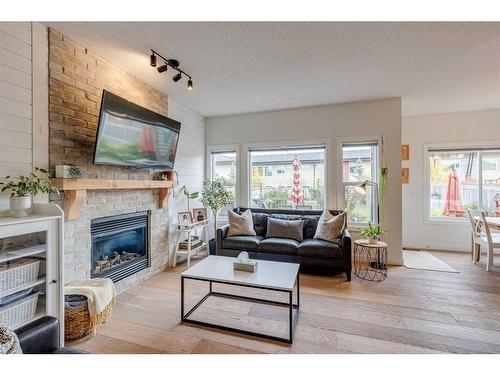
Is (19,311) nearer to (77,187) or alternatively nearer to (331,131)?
(77,187)

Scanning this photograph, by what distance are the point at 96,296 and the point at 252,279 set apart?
1.37 m

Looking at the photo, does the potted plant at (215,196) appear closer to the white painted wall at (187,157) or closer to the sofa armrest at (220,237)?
the white painted wall at (187,157)

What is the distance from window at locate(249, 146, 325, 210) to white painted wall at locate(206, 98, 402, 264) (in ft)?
0.55

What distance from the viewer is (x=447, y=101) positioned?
402cm

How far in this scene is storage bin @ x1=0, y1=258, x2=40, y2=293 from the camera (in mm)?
1623

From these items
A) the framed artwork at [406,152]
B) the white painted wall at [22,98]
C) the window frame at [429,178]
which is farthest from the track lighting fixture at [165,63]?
the window frame at [429,178]

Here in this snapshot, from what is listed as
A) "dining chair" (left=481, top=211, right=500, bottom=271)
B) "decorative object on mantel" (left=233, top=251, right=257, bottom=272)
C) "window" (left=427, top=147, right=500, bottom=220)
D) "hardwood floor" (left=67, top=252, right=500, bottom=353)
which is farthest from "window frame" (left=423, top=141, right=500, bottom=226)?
"decorative object on mantel" (left=233, top=251, right=257, bottom=272)

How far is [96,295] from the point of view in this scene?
2.11 meters

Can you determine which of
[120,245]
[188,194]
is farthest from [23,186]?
[188,194]

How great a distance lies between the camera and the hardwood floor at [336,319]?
1.94m

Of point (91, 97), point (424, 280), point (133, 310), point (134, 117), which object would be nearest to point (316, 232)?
point (424, 280)

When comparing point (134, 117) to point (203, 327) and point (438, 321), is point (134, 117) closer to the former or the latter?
point (203, 327)

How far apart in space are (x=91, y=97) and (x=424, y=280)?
4.64 metres

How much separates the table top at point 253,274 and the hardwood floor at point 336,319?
0.42m
